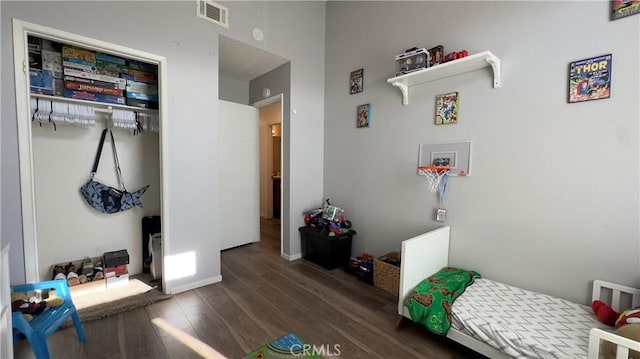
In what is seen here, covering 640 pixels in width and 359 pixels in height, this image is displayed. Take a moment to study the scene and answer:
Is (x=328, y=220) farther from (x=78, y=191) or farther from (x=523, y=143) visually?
(x=78, y=191)

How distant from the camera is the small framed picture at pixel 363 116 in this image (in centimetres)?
296

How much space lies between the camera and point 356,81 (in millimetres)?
3068

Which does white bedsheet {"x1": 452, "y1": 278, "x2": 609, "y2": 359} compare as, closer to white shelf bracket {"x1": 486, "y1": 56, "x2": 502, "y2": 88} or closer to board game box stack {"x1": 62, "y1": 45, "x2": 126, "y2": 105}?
white shelf bracket {"x1": 486, "y1": 56, "x2": 502, "y2": 88}

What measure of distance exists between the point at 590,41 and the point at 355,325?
2.54m

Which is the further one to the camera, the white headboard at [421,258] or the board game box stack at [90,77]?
the board game box stack at [90,77]

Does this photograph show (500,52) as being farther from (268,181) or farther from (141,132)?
(268,181)

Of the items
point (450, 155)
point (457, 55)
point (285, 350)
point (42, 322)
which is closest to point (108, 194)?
point (42, 322)

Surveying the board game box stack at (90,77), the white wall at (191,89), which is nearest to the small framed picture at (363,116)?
the white wall at (191,89)

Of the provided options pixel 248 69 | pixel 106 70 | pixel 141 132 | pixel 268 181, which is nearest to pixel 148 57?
pixel 106 70

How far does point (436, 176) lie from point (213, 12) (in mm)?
2650

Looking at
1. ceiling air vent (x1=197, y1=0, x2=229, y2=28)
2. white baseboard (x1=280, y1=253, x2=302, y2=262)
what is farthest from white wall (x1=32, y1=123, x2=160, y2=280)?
white baseboard (x1=280, y1=253, x2=302, y2=262)

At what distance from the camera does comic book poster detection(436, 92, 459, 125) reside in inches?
89.5

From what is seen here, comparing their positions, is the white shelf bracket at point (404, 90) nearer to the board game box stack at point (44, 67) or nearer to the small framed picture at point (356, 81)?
the small framed picture at point (356, 81)

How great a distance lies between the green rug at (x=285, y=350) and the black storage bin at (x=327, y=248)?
124cm
